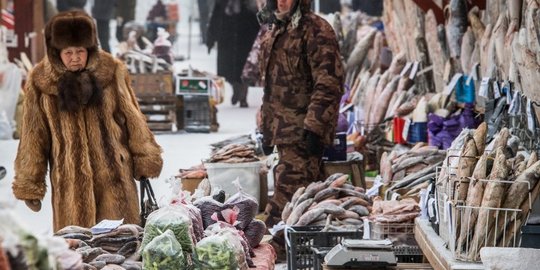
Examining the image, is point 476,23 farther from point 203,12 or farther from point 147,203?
point 203,12

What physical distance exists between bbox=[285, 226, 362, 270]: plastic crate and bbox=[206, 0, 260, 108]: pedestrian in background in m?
16.2

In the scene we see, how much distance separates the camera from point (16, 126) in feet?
66.0

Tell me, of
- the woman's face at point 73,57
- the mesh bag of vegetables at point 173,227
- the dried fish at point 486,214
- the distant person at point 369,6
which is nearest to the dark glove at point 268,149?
the woman's face at point 73,57

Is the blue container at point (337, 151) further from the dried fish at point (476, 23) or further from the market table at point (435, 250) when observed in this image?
the market table at point (435, 250)

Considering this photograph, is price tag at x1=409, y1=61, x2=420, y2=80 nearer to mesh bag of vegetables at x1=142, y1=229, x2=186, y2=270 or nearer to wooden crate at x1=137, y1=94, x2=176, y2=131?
wooden crate at x1=137, y1=94, x2=176, y2=131

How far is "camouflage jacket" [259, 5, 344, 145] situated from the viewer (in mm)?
8977

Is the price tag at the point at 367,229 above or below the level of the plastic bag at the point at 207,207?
below

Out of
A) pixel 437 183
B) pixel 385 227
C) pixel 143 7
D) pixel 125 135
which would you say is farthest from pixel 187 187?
pixel 143 7

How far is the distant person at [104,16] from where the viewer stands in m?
25.7

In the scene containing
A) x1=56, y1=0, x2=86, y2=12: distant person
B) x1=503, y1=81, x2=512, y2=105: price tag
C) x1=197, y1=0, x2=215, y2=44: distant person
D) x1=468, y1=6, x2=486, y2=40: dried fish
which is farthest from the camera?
x1=197, y1=0, x2=215, y2=44: distant person

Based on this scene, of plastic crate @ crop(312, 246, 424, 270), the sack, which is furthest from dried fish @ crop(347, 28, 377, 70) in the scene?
plastic crate @ crop(312, 246, 424, 270)

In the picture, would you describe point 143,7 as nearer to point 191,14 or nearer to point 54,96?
point 191,14

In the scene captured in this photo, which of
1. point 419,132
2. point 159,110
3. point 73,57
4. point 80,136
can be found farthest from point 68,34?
point 159,110

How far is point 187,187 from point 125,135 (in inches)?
95.2
